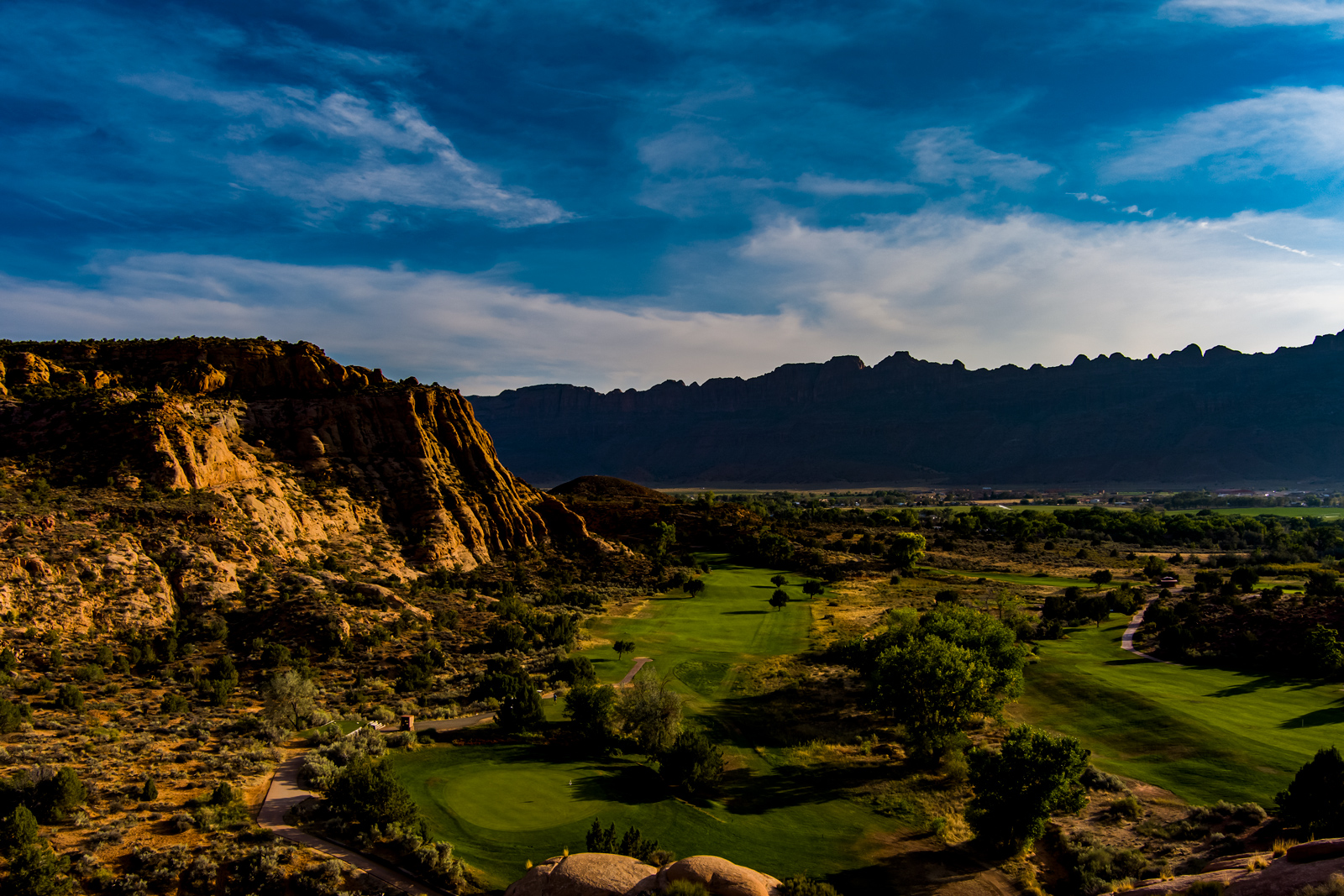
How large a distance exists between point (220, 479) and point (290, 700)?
91.7 feet

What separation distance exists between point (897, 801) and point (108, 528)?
48.9 m

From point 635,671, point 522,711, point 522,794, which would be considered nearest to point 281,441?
point 635,671

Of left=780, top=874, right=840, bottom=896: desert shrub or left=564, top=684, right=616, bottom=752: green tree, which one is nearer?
left=780, top=874, right=840, bottom=896: desert shrub

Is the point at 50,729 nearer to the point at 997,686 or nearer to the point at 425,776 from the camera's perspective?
the point at 425,776

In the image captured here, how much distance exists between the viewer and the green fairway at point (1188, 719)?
92.7 feet

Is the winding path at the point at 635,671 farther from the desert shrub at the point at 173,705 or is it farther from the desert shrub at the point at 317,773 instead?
the desert shrub at the point at 173,705

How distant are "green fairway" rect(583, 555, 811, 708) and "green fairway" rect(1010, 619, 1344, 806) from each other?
17.6 m

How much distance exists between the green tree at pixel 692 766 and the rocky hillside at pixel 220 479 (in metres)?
33.2

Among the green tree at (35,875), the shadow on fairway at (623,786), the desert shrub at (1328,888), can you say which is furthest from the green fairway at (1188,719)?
the green tree at (35,875)

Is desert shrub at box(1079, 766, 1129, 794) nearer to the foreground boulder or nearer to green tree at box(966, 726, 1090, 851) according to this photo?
green tree at box(966, 726, 1090, 851)

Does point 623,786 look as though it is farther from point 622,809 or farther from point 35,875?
point 35,875

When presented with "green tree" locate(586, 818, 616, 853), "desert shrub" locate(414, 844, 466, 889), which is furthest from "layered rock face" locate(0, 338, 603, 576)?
"green tree" locate(586, 818, 616, 853)

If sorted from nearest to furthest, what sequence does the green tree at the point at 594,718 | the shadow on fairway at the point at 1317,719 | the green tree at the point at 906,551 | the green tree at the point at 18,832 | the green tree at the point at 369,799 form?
the green tree at the point at 18,832 < the green tree at the point at 369,799 < the shadow on fairway at the point at 1317,719 < the green tree at the point at 594,718 < the green tree at the point at 906,551

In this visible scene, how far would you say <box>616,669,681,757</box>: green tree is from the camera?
31484 mm
